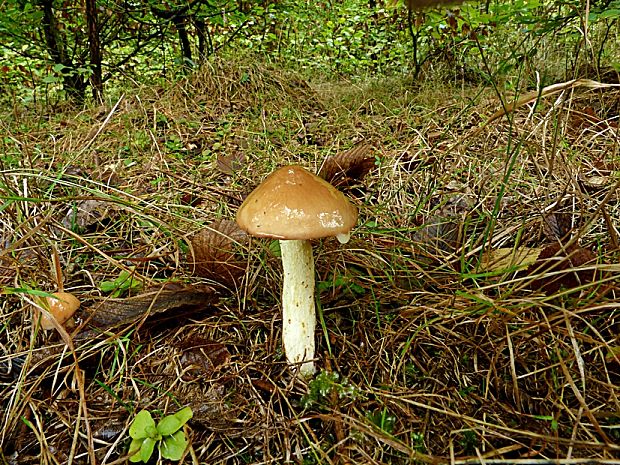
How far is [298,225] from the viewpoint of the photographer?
4.77ft

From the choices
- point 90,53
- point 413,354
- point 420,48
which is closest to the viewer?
point 413,354

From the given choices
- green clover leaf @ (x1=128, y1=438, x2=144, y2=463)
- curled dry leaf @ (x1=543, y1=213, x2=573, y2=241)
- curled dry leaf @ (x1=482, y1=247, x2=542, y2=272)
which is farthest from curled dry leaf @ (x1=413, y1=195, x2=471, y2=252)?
green clover leaf @ (x1=128, y1=438, x2=144, y2=463)

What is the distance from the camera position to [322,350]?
1.88m

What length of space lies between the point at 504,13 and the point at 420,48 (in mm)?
2353

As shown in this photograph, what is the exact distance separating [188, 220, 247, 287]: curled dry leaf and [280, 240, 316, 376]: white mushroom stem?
0.40m

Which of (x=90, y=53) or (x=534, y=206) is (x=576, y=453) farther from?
(x=90, y=53)

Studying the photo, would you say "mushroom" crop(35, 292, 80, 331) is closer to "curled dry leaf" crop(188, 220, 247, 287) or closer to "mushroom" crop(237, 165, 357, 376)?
"curled dry leaf" crop(188, 220, 247, 287)

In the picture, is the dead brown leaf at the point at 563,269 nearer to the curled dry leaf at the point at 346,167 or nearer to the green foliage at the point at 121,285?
the curled dry leaf at the point at 346,167

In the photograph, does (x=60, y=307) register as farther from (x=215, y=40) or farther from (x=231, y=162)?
(x=215, y=40)

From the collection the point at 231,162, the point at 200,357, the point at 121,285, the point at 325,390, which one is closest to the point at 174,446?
the point at 200,357

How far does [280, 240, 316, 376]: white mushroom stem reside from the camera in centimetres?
175

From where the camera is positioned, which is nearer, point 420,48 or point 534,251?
point 534,251

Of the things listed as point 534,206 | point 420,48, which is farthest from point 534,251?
point 420,48

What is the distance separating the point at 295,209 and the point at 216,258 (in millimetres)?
779
